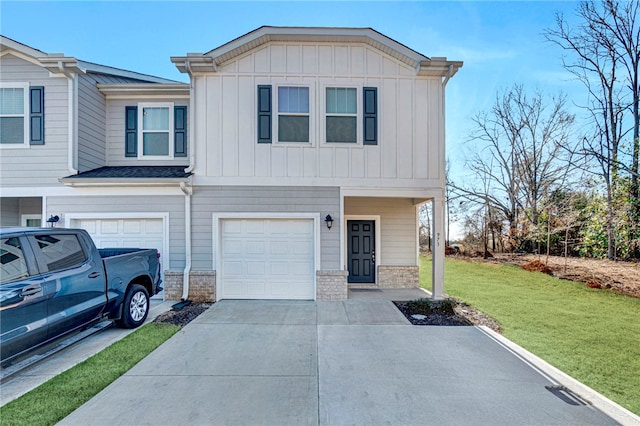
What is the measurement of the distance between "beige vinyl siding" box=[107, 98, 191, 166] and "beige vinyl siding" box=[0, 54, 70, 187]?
1075mm

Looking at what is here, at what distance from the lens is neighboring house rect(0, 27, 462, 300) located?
23.4 ft

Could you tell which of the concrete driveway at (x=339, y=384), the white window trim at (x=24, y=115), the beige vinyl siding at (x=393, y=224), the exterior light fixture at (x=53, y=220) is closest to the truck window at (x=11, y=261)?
the concrete driveway at (x=339, y=384)

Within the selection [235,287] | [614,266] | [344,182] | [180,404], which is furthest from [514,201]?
[180,404]

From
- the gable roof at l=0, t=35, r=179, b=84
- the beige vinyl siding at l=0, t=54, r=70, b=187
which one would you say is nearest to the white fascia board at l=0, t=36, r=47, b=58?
the gable roof at l=0, t=35, r=179, b=84

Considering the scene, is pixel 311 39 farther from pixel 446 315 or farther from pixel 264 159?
pixel 446 315

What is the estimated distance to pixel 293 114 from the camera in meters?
7.26

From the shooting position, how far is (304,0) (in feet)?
25.3

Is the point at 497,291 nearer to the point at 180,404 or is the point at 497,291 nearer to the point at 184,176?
the point at 180,404

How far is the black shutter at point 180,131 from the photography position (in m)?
8.15

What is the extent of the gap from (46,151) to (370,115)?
8256 mm

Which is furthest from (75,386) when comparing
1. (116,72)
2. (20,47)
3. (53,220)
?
(116,72)

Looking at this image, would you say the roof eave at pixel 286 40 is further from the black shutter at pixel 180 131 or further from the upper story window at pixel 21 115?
the upper story window at pixel 21 115

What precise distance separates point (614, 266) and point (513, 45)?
8.38 m

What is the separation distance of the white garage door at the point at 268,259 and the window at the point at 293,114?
2.16m
